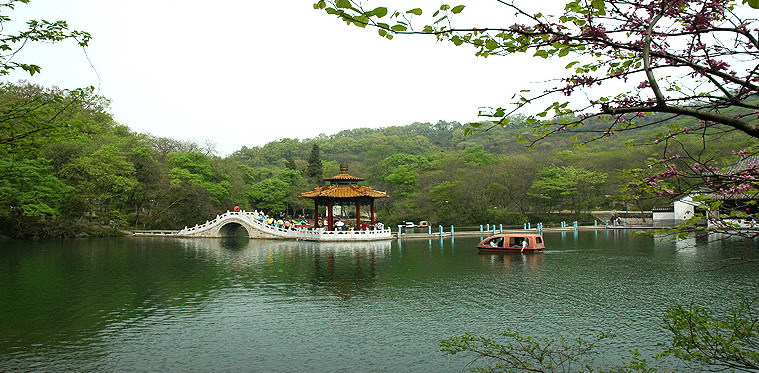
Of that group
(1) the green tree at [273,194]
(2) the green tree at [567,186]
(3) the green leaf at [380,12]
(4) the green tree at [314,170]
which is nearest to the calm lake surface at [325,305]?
(3) the green leaf at [380,12]

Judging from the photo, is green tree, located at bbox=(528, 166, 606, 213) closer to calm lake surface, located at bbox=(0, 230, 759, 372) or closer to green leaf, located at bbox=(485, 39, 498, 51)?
calm lake surface, located at bbox=(0, 230, 759, 372)

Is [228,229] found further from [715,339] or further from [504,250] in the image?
[715,339]

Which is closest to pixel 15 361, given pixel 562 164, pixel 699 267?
pixel 699 267

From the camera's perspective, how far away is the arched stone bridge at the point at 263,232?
32.5 metres

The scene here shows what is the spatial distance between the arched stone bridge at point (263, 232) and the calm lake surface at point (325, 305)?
31.6 ft

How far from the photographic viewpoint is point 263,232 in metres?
36.3

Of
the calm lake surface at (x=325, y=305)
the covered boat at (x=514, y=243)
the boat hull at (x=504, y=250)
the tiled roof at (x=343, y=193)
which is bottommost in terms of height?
the calm lake surface at (x=325, y=305)

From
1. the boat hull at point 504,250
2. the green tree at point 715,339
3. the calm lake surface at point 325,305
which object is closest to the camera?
the green tree at point 715,339

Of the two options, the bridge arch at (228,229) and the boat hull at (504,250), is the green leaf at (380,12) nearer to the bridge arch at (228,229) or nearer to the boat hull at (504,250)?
the boat hull at (504,250)

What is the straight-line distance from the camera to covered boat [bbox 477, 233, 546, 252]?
78.2 ft

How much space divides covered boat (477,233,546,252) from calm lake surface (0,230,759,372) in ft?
4.23

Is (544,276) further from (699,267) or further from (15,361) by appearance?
(15,361)

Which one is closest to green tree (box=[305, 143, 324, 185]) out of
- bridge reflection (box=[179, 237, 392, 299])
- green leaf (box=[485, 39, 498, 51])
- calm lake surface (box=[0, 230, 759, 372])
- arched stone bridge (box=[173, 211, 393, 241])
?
arched stone bridge (box=[173, 211, 393, 241])

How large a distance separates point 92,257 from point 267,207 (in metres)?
26.0
